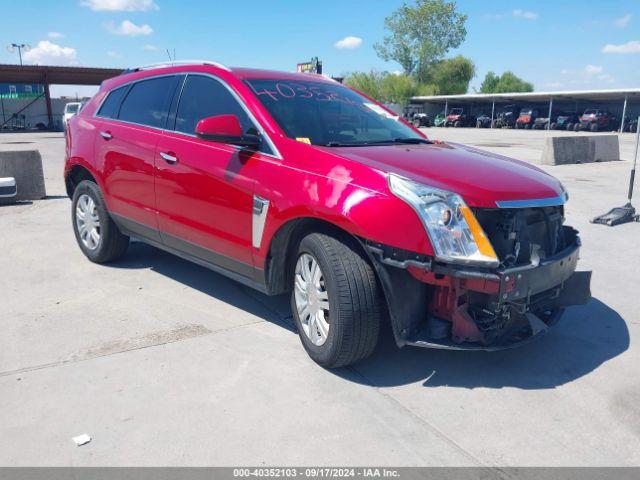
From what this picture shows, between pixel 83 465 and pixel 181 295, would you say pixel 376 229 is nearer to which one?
pixel 83 465

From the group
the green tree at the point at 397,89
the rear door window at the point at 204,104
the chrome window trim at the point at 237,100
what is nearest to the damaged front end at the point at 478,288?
the chrome window trim at the point at 237,100

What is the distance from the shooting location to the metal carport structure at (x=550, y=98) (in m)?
44.9

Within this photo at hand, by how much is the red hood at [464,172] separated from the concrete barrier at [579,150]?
13072 mm

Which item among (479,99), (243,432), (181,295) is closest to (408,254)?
(243,432)

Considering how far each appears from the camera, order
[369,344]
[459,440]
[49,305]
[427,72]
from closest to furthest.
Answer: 1. [459,440]
2. [369,344]
3. [49,305]
4. [427,72]

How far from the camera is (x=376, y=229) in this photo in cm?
315

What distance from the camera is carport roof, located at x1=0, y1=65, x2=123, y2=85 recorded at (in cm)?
4141

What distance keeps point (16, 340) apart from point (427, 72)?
276 feet

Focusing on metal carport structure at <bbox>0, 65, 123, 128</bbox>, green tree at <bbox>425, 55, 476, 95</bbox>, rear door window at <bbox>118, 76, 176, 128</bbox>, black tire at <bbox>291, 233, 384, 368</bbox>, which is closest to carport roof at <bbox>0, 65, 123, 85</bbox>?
metal carport structure at <bbox>0, 65, 123, 128</bbox>

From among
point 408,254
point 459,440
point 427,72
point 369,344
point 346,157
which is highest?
point 427,72

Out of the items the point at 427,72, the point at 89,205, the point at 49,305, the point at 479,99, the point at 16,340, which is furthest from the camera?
the point at 427,72

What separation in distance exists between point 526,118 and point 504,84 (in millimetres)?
52831

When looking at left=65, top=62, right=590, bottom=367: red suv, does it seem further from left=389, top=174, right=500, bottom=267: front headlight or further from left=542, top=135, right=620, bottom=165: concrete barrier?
left=542, top=135, right=620, bottom=165: concrete barrier

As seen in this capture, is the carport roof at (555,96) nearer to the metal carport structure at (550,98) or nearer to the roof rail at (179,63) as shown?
the metal carport structure at (550,98)
